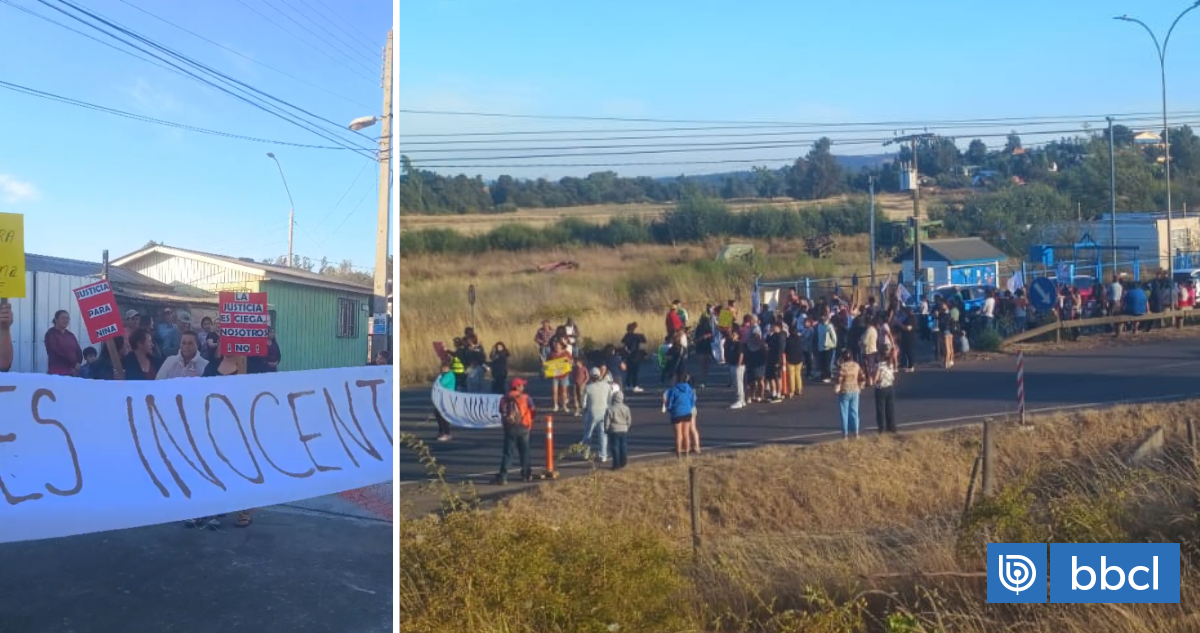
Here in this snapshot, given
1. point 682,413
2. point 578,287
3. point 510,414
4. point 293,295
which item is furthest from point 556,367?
point 293,295

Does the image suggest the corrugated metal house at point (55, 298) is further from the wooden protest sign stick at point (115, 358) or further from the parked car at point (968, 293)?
the parked car at point (968, 293)

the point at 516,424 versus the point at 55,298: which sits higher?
the point at 55,298

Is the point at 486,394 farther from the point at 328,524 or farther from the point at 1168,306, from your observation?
the point at 328,524

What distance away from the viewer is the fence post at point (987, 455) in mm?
4359

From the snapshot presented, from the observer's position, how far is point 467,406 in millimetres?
3471

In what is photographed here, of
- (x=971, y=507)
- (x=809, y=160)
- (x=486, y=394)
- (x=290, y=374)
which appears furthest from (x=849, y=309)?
(x=290, y=374)

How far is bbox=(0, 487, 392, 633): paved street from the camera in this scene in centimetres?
574

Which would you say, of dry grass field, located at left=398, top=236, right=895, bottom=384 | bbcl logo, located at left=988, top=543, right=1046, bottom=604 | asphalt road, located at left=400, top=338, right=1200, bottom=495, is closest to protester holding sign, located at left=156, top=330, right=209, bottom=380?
asphalt road, located at left=400, top=338, right=1200, bottom=495

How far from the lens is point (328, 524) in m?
7.80

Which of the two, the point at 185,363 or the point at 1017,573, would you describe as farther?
the point at 185,363

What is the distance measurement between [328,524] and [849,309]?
4953mm

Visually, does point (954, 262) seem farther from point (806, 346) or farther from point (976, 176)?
point (806, 346)

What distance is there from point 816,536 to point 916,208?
4.94ft

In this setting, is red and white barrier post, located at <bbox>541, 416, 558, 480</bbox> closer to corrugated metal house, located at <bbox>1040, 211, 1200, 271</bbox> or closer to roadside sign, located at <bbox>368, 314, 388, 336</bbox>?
corrugated metal house, located at <bbox>1040, 211, 1200, 271</bbox>
